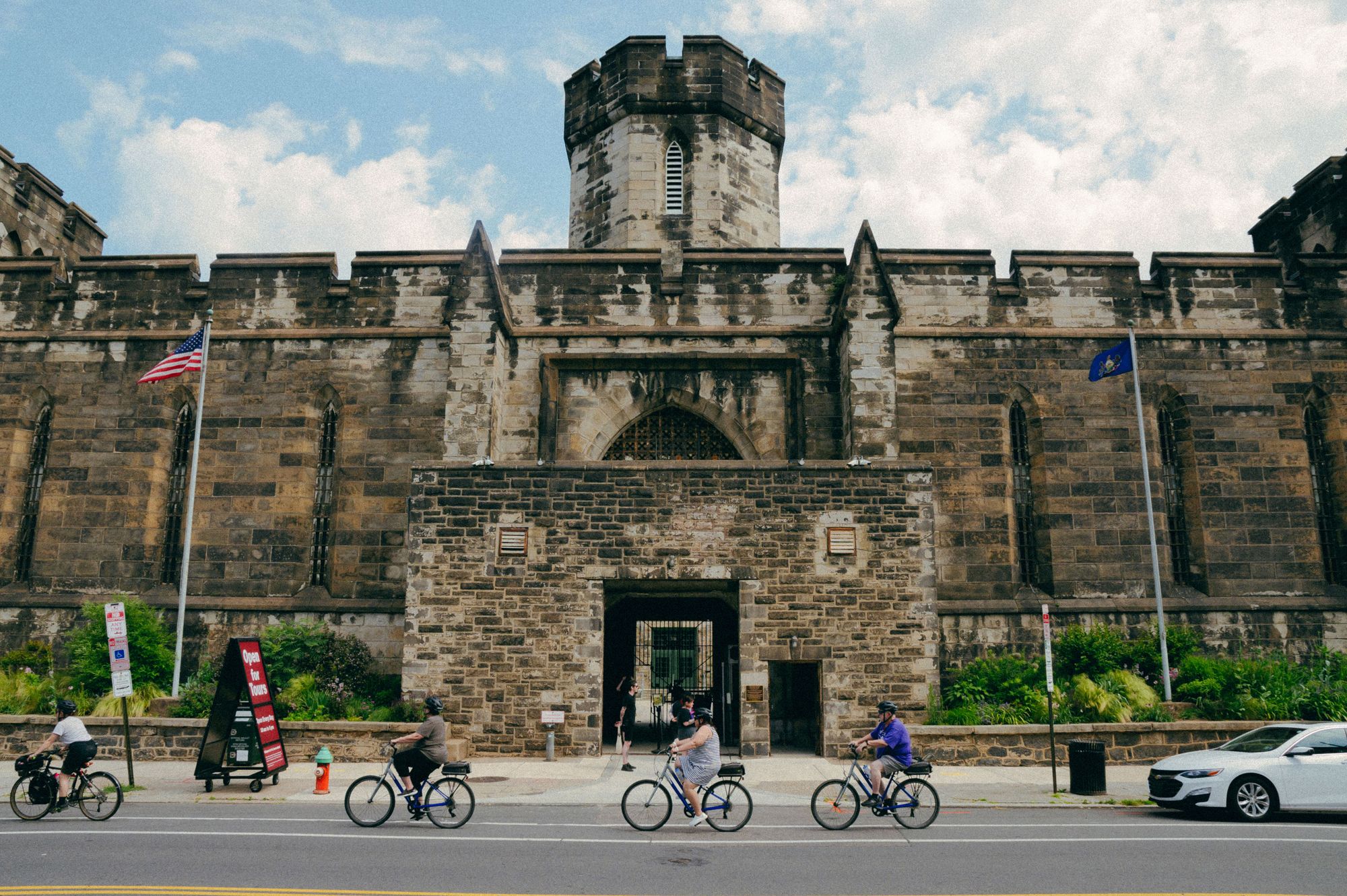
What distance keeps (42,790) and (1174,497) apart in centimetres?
2062

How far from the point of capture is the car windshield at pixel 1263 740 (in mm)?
11688

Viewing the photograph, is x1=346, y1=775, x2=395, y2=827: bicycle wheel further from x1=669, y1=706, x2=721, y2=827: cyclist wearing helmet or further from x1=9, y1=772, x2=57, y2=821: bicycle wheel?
x1=9, y1=772, x2=57, y2=821: bicycle wheel

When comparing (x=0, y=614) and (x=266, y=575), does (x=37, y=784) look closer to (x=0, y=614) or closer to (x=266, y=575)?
(x=266, y=575)

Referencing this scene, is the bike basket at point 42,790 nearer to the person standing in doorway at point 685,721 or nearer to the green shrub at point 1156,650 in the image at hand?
the person standing in doorway at point 685,721

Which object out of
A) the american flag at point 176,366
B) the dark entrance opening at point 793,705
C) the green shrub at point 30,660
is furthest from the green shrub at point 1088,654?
the green shrub at point 30,660

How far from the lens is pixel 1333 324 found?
67.9 feet

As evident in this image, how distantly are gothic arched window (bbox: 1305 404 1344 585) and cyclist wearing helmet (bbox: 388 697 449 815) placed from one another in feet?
62.0

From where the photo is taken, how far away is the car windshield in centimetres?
1169

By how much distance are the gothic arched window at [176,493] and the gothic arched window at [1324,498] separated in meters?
24.5

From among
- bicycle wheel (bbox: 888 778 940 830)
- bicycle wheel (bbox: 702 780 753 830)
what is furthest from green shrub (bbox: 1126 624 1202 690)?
bicycle wheel (bbox: 702 780 753 830)

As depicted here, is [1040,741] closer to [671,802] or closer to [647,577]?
[647,577]

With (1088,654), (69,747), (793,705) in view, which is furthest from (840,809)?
(1088,654)

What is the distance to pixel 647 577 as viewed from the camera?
1656 centimetres

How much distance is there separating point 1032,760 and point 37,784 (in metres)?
14.0
